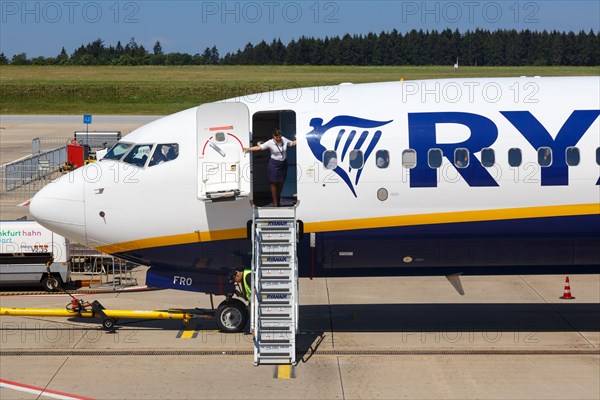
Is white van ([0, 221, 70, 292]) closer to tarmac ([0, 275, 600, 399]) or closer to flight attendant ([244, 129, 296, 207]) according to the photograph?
tarmac ([0, 275, 600, 399])

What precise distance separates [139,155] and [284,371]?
5222mm

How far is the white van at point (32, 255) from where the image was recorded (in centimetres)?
2375

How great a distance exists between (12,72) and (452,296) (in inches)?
4657

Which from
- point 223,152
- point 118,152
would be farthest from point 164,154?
point 223,152

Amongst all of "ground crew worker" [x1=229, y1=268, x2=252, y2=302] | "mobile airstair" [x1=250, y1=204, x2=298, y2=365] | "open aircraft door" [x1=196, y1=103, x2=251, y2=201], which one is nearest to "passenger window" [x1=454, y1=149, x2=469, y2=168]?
"mobile airstair" [x1=250, y1=204, x2=298, y2=365]

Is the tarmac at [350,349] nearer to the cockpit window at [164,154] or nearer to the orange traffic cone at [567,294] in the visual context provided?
the orange traffic cone at [567,294]

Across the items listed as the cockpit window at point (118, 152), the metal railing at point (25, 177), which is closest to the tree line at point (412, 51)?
the metal railing at point (25, 177)

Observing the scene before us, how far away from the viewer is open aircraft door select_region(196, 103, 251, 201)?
59.4ft

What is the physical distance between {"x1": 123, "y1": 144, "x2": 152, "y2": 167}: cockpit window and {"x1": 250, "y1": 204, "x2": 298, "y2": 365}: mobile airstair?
97.8 inches

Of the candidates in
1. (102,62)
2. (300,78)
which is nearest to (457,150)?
(300,78)

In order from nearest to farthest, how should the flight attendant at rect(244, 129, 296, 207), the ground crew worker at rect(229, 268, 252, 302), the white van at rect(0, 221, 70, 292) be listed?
the flight attendant at rect(244, 129, 296, 207) < the ground crew worker at rect(229, 268, 252, 302) < the white van at rect(0, 221, 70, 292)

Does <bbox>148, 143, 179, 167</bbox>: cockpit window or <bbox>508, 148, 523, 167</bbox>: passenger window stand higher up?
<bbox>148, 143, 179, 167</bbox>: cockpit window

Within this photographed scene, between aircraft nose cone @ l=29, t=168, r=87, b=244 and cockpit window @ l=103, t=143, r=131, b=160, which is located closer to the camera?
aircraft nose cone @ l=29, t=168, r=87, b=244

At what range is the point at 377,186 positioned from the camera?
1806 cm
